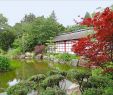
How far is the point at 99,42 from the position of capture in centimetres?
696

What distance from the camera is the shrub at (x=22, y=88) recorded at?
6.60 metres

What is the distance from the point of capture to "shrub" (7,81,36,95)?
660 cm

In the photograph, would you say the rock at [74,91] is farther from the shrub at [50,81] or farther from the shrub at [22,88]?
the shrub at [22,88]

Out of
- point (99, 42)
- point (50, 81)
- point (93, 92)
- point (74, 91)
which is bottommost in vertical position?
point (74, 91)

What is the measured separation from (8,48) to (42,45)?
37.0 ft

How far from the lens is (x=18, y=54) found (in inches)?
1332

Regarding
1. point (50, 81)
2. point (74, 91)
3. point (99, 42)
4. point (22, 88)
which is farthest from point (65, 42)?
point (22, 88)

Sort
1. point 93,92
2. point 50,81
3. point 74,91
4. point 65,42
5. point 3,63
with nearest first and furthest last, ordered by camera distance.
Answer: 1. point 93,92
2. point 50,81
3. point 74,91
4. point 3,63
5. point 65,42

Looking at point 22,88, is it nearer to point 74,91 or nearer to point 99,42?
point 74,91

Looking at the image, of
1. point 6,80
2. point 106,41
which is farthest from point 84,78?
point 6,80

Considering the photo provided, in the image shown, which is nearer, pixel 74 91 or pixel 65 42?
pixel 74 91

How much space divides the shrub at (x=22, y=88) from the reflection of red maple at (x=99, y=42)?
6.07 ft

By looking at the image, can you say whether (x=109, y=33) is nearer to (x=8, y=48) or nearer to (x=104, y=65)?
(x=104, y=65)

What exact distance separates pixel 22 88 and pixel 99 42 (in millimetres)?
2760
